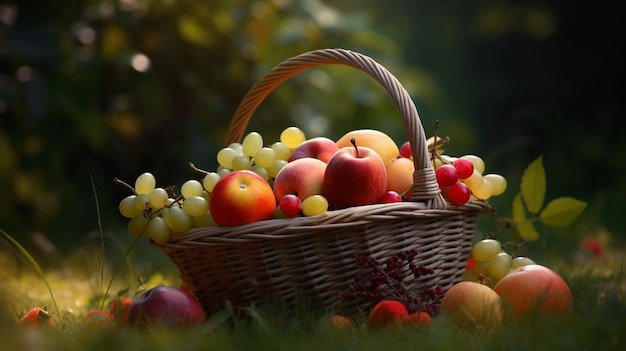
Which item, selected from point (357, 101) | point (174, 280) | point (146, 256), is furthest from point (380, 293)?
point (357, 101)

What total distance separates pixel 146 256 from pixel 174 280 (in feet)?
2.26

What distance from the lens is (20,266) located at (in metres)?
2.83

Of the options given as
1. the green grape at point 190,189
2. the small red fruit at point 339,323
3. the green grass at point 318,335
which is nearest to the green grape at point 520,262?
the green grass at point 318,335

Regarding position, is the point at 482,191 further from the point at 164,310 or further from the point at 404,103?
the point at 164,310

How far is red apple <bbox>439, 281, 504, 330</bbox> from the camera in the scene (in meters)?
1.52

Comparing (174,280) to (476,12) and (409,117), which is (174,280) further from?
(476,12)

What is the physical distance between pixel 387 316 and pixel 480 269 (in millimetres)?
516

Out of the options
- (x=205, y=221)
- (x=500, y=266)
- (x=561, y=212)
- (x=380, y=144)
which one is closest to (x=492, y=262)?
(x=500, y=266)

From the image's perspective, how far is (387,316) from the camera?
4.94 ft

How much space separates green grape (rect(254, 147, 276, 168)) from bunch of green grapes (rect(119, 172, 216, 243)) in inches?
6.3

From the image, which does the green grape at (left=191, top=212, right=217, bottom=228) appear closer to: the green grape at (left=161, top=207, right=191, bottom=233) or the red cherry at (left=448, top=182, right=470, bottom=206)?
the green grape at (left=161, top=207, right=191, bottom=233)

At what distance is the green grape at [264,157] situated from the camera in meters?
1.90

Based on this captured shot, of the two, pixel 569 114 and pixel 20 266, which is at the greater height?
pixel 569 114

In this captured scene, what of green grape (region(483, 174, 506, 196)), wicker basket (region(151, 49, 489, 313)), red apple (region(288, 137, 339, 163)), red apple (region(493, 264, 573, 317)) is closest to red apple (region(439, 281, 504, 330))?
red apple (region(493, 264, 573, 317))
